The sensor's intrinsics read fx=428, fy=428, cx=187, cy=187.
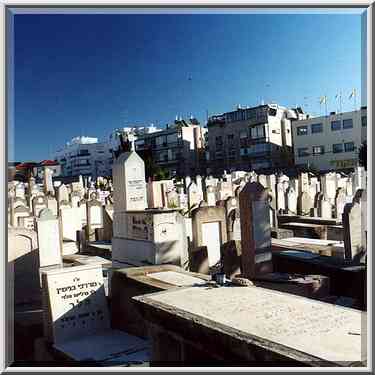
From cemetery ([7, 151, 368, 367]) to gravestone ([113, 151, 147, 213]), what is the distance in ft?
0.07

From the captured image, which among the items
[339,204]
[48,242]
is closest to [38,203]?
[48,242]

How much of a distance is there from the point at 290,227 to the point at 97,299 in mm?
8193

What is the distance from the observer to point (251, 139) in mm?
49406

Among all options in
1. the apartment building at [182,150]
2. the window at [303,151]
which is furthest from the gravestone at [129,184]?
the apartment building at [182,150]

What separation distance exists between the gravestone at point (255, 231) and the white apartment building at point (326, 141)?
3480cm

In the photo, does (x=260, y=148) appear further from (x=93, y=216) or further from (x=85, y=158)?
(x=85, y=158)

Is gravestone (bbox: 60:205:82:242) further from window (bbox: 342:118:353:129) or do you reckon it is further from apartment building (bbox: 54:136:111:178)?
apartment building (bbox: 54:136:111:178)

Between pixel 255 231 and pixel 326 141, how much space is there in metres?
38.0

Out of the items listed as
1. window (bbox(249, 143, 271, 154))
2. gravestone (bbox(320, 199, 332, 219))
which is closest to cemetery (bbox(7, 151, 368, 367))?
gravestone (bbox(320, 199, 332, 219))

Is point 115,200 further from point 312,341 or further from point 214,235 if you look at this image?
point 312,341

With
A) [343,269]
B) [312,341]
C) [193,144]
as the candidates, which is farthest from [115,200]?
[193,144]

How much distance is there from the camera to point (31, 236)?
7.77 metres

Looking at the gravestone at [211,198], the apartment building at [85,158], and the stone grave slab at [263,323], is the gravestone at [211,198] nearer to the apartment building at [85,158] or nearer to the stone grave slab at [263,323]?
the stone grave slab at [263,323]

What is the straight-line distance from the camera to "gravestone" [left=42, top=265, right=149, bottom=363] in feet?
17.3
